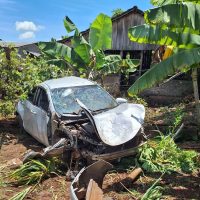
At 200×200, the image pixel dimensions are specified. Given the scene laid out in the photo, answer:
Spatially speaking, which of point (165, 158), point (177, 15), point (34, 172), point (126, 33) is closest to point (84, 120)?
point (34, 172)

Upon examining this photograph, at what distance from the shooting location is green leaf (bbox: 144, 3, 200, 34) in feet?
20.9

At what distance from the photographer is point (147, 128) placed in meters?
11.8

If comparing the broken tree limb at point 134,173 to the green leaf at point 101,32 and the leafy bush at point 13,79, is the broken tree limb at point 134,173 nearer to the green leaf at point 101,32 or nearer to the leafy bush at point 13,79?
the leafy bush at point 13,79

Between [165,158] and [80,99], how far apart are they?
8.41ft

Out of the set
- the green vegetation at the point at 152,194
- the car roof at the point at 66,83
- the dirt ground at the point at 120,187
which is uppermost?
the car roof at the point at 66,83

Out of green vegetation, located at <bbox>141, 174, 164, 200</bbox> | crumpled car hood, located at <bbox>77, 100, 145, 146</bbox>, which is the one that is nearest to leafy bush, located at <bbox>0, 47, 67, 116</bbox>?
crumpled car hood, located at <bbox>77, 100, 145, 146</bbox>

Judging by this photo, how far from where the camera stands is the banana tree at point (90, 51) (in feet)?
41.5

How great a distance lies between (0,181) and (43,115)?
2.19 metres

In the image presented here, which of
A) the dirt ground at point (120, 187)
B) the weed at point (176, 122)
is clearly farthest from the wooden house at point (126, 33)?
the dirt ground at point (120, 187)

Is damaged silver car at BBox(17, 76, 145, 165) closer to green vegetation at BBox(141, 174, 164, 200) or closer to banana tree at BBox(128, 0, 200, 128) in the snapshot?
banana tree at BBox(128, 0, 200, 128)

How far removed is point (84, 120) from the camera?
7945 mm

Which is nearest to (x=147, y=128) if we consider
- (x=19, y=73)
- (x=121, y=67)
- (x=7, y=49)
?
(x=121, y=67)

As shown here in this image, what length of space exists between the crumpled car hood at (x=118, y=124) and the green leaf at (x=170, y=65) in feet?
2.44

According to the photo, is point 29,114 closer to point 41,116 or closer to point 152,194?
point 41,116
